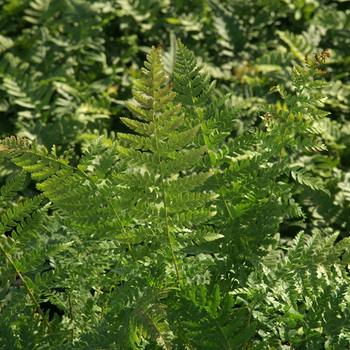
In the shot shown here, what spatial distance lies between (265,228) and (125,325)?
1.50ft

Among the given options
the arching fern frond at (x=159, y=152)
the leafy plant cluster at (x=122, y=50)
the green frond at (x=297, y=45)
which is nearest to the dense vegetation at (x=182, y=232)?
the arching fern frond at (x=159, y=152)

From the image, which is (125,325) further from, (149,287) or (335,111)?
(335,111)

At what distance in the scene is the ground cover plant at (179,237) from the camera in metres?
1.05

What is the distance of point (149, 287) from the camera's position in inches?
44.6

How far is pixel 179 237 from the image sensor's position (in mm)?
1147

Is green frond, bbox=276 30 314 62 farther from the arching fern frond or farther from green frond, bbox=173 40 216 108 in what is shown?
the arching fern frond

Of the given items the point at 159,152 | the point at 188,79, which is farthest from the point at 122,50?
the point at 159,152

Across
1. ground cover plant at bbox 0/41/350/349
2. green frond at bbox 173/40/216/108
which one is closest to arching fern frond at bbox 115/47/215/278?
ground cover plant at bbox 0/41/350/349

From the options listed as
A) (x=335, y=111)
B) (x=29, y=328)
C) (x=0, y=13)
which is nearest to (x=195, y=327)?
(x=29, y=328)

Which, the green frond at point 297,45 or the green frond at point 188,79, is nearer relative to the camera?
the green frond at point 188,79

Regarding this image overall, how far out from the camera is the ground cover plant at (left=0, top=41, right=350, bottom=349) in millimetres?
1055

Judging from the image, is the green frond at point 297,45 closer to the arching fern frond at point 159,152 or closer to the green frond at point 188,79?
the green frond at point 188,79

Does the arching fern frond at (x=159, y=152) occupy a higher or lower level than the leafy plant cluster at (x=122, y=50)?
higher

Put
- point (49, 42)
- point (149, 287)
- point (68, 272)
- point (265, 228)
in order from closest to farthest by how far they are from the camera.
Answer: point (149, 287)
point (265, 228)
point (68, 272)
point (49, 42)
